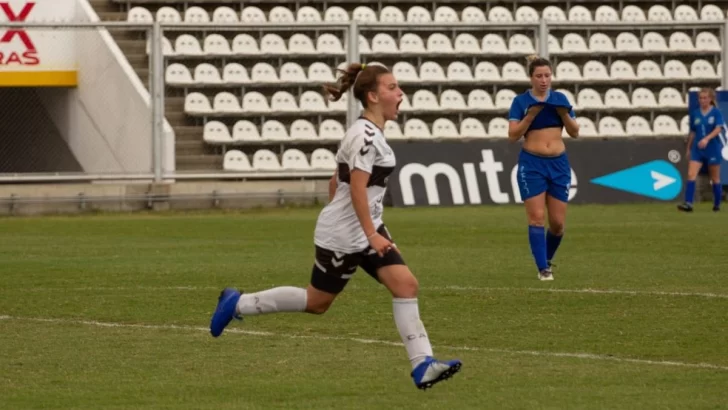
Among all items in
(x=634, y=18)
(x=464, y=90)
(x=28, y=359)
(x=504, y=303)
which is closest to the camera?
(x=28, y=359)

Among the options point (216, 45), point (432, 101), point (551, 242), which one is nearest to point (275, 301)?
point (551, 242)

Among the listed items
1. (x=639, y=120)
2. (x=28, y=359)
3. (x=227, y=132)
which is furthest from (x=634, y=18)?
(x=28, y=359)

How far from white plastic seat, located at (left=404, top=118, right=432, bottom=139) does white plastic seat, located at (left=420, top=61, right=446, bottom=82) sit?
3.32ft

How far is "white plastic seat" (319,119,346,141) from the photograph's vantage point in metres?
28.6

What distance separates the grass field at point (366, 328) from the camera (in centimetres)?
837

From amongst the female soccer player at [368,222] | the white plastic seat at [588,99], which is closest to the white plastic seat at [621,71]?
the white plastic seat at [588,99]

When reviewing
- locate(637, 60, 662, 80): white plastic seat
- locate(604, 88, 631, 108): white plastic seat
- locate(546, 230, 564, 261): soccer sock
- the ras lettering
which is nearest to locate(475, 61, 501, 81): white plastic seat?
locate(604, 88, 631, 108): white plastic seat

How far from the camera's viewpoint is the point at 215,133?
28391mm

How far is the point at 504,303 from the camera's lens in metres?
12.7

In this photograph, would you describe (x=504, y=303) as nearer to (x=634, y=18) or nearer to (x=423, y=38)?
(x=423, y=38)

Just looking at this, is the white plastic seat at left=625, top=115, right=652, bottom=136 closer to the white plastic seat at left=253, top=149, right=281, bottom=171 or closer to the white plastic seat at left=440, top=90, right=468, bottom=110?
the white plastic seat at left=440, top=90, right=468, bottom=110

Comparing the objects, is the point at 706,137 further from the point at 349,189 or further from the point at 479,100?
the point at 349,189

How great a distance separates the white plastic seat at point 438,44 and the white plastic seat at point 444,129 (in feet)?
5.15

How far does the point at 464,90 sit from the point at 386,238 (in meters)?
22.6
